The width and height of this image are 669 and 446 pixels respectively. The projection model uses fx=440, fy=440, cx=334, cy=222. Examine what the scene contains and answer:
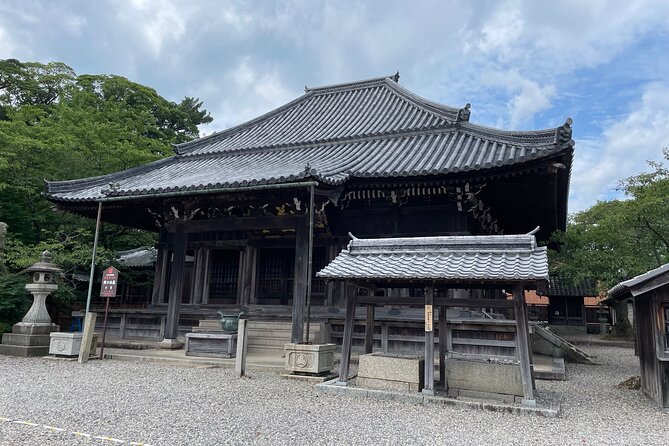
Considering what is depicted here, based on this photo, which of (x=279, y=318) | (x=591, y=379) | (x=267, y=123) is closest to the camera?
(x=591, y=379)

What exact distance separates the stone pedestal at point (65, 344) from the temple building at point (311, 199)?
224 cm

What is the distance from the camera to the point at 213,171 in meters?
13.5

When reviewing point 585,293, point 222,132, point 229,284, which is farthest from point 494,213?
point 585,293

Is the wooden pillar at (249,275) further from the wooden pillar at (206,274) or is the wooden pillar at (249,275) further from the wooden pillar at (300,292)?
the wooden pillar at (300,292)

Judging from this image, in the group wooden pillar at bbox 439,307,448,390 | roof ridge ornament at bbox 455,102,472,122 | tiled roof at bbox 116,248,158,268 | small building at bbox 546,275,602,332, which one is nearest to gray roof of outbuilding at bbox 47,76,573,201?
roof ridge ornament at bbox 455,102,472,122

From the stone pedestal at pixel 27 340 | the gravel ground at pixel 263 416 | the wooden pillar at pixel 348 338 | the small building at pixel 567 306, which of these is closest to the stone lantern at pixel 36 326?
the stone pedestal at pixel 27 340

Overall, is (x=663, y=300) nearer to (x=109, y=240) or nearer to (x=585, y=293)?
(x=109, y=240)

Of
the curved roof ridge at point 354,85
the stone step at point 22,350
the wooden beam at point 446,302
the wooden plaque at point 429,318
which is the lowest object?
the stone step at point 22,350

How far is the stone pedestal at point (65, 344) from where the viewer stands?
1028 centimetres

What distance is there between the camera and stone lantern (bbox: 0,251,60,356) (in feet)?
36.3

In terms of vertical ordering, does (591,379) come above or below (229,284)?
below

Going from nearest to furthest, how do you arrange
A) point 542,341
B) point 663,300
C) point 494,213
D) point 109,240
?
point 663,300 → point 542,341 → point 494,213 → point 109,240

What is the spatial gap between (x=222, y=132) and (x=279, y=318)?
885cm

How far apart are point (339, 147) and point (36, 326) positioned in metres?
9.87
